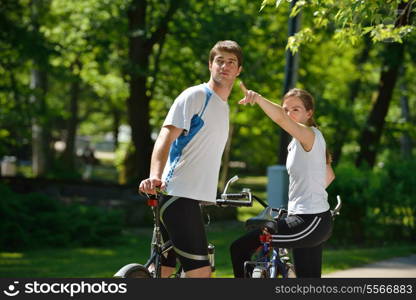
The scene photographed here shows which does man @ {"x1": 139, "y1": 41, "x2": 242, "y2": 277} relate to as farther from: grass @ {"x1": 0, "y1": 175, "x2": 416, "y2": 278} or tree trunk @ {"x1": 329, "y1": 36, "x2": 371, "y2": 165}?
tree trunk @ {"x1": 329, "y1": 36, "x2": 371, "y2": 165}

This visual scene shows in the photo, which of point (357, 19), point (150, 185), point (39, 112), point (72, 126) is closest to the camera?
point (150, 185)

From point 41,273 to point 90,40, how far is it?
11.3 m

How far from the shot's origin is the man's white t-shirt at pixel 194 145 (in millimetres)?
4445

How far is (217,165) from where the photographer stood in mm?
4574

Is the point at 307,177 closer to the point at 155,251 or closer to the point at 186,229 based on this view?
the point at 186,229

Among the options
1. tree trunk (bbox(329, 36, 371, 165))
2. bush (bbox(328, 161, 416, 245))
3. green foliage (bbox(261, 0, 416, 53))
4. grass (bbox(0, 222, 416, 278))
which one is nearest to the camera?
green foliage (bbox(261, 0, 416, 53))

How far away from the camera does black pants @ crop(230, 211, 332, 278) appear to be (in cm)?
503

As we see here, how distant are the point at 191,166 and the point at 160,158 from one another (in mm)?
210

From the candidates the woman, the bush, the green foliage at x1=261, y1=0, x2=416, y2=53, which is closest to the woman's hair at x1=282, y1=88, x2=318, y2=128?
the woman

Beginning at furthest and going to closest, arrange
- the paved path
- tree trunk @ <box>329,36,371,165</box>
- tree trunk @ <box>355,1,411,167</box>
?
tree trunk @ <box>329,36,371,165</box>
tree trunk @ <box>355,1,411,167</box>
the paved path

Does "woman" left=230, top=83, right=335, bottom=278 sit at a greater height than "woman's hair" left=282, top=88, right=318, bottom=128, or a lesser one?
lesser

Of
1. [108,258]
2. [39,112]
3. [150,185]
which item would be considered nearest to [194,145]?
[150,185]

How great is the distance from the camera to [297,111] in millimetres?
5129

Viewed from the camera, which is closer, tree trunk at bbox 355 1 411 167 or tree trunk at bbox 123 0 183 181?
tree trunk at bbox 355 1 411 167
